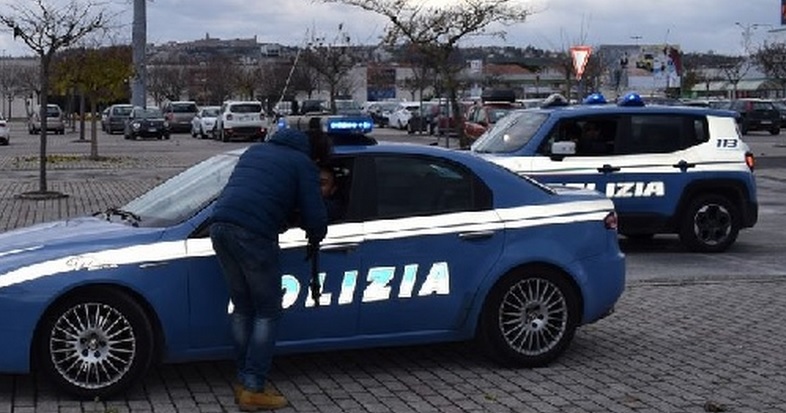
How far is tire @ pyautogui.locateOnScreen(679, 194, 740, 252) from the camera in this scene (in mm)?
14016

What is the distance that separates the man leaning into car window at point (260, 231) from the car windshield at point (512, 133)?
722 centimetres

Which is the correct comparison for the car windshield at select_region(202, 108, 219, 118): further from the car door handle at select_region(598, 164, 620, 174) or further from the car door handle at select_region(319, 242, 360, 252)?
the car door handle at select_region(319, 242, 360, 252)

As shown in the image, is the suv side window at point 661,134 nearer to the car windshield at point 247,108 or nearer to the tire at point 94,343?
the tire at point 94,343

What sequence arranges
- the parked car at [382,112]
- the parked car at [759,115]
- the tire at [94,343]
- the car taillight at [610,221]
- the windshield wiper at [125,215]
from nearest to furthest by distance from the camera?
the tire at [94,343] < the windshield wiper at [125,215] < the car taillight at [610,221] < the parked car at [759,115] < the parked car at [382,112]

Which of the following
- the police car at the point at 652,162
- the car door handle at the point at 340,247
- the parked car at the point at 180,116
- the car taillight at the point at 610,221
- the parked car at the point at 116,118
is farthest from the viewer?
the parked car at the point at 116,118

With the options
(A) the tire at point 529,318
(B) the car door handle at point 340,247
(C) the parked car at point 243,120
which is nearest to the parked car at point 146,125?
(C) the parked car at point 243,120

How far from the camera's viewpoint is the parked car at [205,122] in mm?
52438

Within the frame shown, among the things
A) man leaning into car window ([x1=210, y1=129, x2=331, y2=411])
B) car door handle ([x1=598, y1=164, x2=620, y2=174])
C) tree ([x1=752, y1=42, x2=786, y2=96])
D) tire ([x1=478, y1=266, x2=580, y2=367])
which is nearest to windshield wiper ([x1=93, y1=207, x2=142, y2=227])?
man leaning into car window ([x1=210, y1=129, x2=331, y2=411])

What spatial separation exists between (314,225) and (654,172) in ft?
25.6

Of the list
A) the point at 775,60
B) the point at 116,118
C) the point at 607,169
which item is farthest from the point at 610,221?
the point at 775,60

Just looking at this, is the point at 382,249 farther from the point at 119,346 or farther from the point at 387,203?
the point at 119,346

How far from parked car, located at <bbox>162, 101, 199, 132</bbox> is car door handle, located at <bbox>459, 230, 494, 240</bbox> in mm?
53612

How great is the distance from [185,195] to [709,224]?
315 inches

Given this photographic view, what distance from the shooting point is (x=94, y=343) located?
6945 millimetres
